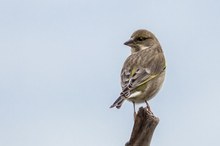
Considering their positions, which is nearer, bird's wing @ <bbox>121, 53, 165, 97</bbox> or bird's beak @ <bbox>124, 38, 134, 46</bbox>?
bird's wing @ <bbox>121, 53, 165, 97</bbox>

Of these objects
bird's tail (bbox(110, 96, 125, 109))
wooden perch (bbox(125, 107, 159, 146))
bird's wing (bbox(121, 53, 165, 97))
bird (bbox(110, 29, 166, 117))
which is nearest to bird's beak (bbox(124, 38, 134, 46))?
bird (bbox(110, 29, 166, 117))

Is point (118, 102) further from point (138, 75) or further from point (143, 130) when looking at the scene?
point (143, 130)

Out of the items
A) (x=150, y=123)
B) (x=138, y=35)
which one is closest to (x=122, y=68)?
(x=138, y=35)

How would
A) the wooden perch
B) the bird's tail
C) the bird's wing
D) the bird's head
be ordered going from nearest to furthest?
the wooden perch → the bird's tail → the bird's wing → the bird's head

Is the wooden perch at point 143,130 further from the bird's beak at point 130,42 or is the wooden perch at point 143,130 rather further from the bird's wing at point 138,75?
the bird's beak at point 130,42

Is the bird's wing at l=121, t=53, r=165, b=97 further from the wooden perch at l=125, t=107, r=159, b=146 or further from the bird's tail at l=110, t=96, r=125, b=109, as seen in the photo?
the wooden perch at l=125, t=107, r=159, b=146

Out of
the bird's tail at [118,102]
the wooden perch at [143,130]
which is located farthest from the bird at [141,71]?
the wooden perch at [143,130]

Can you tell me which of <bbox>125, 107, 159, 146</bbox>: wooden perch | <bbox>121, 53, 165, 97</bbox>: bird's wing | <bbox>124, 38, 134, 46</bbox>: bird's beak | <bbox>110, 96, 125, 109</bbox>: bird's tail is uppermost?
<bbox>124, 38, 134, 46</bbox>: bird's beak
